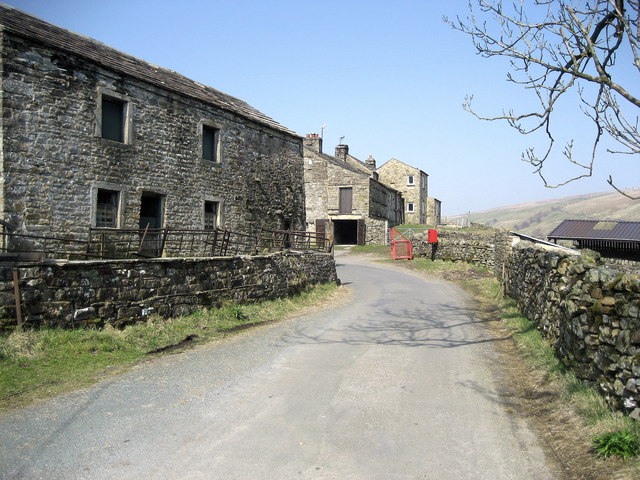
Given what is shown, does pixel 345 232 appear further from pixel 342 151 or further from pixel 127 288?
pixel 127 288

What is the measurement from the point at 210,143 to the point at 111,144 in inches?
181

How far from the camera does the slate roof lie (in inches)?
529

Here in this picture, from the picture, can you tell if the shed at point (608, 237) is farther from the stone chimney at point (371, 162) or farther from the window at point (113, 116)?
the stone chimney at point (371, 162)

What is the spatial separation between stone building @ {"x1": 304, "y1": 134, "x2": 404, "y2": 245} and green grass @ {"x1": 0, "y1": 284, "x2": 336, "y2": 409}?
88.1ft

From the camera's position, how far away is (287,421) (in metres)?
5.65

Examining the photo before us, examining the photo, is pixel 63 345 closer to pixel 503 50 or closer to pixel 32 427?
pixel 32 427

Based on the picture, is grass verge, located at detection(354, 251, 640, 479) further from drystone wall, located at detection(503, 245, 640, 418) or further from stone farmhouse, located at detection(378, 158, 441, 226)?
stone farmhouse, located at detection(378, 158, 441, 226)

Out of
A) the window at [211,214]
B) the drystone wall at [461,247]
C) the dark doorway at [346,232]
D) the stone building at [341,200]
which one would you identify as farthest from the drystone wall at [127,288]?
the dark doorway at [346,232]

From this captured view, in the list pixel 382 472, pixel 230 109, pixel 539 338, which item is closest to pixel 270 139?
pixel 230 109

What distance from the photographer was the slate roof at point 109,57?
13.4m

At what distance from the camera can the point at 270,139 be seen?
22188mm

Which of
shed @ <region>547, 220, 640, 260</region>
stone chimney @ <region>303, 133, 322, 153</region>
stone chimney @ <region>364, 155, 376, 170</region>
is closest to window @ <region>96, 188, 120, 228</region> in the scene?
shed @ <region>547, 220, 640, 260</region>

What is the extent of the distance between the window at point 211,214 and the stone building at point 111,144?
40mm

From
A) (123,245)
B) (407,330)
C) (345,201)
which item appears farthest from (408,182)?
(407,330)
